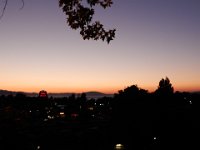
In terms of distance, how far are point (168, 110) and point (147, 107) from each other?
190 inches

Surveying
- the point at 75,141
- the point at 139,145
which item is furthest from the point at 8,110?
the point at 75,141

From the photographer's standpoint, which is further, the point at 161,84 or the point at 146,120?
the point at 161,84

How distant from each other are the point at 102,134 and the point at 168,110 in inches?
548

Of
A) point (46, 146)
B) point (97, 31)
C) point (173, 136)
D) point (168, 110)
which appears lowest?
point (46, 146)

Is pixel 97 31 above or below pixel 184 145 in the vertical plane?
above

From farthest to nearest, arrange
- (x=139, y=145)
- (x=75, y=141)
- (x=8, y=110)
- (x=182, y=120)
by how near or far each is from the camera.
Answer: (x=75, y=141)
(x=139, y=145)
(x=182, y=120)
(x=8, y=110)

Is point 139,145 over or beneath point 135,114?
beneath

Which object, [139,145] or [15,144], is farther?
[139,145]

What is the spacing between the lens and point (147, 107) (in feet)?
149

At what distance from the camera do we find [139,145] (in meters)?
40.4

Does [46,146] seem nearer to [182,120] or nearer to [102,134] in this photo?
[102,134]

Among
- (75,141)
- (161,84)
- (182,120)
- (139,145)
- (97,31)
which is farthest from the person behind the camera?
(161,84)

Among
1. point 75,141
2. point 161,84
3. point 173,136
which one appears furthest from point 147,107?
point 161,84

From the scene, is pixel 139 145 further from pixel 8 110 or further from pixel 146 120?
pixel 8 110
